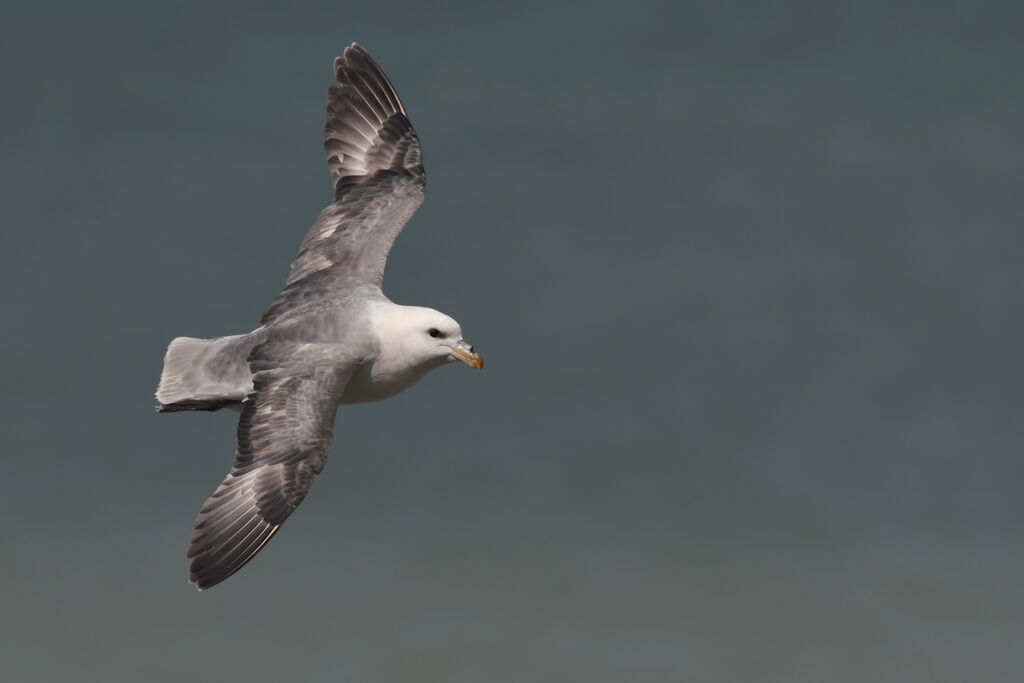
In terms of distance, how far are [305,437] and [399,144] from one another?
4.95 m

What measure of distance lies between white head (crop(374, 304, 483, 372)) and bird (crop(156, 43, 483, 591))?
12mm

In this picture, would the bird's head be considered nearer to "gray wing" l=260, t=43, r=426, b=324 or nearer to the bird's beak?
the bird's beak

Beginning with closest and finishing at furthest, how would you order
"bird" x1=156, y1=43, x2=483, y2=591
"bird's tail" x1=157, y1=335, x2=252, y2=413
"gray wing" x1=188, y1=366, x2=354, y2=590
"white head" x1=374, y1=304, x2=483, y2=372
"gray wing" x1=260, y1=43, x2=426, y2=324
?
"gray wing" x1=188, y1=366, x2=354, y2=590
"bird" x1=156, y1=43, x2=483, y2=591
"white head" x1=374, y1=304, x2=483, y2=372
"bird's tail" x1=157, y1=335, x2=252, y2=413
"gray wing" x1=260, y1=43, x2=426, y2=324

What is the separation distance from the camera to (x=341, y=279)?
53.8 ft

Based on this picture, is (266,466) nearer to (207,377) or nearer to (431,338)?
(207,377)

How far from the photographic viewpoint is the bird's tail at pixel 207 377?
15.3m

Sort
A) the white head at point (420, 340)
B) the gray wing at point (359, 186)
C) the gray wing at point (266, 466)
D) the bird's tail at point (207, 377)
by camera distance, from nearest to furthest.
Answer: the gray wing at point (266, 466), the white head at point (420, 340), the bird's tail at point (207, 377), the gray wing at point (359, 186)

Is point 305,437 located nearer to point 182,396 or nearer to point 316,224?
point 182,396

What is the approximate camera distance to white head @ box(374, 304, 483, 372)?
15156 mm

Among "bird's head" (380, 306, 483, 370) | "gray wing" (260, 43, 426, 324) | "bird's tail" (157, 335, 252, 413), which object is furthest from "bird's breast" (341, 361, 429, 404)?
"gray wing" (260, 43, 426, 324)

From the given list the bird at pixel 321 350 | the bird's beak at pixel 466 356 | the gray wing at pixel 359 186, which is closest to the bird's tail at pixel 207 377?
the bird at pixel 321 350

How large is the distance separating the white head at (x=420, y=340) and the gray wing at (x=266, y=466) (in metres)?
0.47

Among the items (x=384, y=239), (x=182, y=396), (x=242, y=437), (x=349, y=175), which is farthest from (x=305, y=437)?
(x=349, y=175)

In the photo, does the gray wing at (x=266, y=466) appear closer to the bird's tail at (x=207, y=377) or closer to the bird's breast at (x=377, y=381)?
the bird's breast at (x=377, y=381)
